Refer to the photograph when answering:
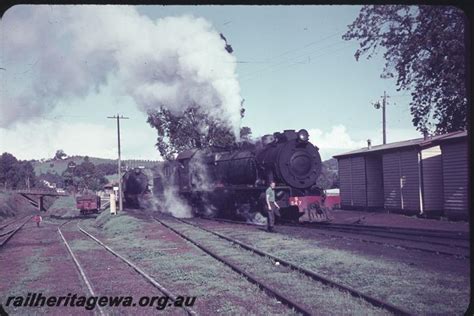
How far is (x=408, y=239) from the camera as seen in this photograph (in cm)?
1277

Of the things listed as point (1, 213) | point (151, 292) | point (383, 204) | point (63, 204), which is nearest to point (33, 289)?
point (151, 292)

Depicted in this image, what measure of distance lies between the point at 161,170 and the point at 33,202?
133 feet

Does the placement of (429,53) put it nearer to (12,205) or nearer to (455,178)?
(455,178)

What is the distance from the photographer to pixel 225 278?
8.88m

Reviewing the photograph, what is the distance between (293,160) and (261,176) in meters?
1.69

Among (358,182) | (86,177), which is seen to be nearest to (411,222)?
(358,182)

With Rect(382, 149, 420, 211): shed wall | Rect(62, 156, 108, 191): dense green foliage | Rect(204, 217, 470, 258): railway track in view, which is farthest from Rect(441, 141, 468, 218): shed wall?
Rect(62, 156, 108, 191): dense green foliage

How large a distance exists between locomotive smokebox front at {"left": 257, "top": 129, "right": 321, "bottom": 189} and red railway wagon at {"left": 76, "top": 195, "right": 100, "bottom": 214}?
24.6 meters

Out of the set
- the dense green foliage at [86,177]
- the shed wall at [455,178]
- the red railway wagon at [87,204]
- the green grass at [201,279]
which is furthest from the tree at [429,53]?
the dense green foliage at [86,177]

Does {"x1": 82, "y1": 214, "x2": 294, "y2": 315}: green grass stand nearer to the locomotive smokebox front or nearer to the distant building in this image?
the locomotive smokebox front

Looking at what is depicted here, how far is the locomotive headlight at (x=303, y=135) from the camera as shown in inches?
680

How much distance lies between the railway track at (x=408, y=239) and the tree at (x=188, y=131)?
860 centimetres

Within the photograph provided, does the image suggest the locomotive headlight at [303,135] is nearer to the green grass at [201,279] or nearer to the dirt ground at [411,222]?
the dirt ground at [411,222]

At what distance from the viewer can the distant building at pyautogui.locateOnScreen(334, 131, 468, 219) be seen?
19578mm
